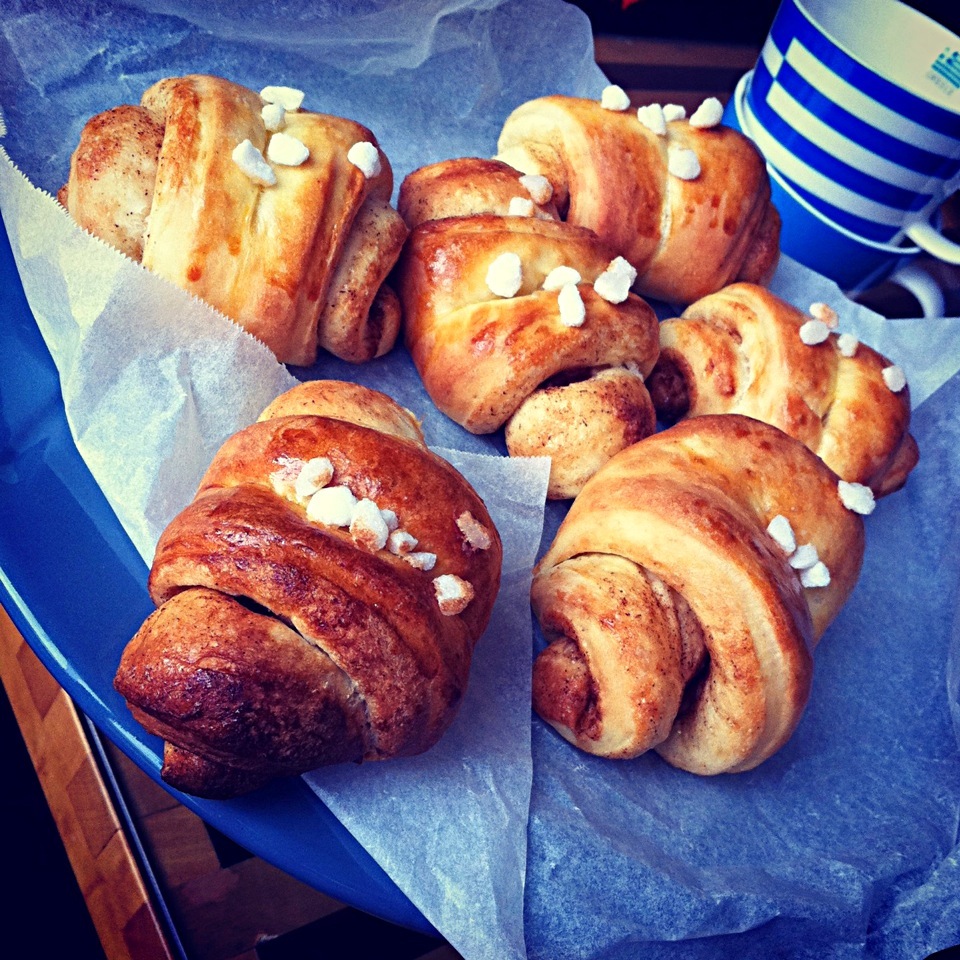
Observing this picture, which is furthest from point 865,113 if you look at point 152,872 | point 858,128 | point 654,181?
point 152,872

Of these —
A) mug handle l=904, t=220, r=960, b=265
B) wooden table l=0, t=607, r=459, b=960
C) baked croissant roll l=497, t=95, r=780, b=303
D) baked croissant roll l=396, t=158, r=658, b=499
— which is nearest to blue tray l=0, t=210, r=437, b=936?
wooden table l=0, t=607, r=459, b=960

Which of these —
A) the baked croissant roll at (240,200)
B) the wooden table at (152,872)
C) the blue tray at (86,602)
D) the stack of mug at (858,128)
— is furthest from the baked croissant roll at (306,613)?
the stack of mug at (858,128)

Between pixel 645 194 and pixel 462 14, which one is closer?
pixel 645 194

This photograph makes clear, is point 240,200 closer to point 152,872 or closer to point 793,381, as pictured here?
point 793,381

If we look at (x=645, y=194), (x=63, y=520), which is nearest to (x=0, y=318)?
(x=63, y=520)

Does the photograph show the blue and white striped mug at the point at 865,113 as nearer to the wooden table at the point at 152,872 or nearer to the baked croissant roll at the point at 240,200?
the baked croissant roll at the point at 240,200

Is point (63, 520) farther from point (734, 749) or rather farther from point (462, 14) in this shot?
point (462, 14)

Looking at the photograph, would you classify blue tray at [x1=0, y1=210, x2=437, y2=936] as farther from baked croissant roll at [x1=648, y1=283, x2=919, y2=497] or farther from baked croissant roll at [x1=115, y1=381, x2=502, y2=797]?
baked croissant roll at [x1=648, y1=283, x2=919, y2=497]
